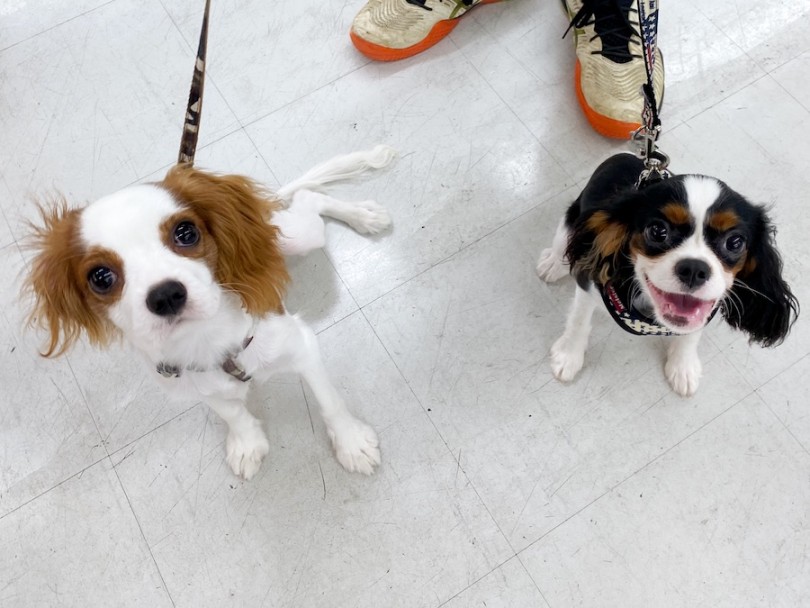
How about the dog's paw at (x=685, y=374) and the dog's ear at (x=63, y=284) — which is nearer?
the dog's ear at (x=63, y=284)

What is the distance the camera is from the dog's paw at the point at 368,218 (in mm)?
1847

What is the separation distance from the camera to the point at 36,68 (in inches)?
87.0

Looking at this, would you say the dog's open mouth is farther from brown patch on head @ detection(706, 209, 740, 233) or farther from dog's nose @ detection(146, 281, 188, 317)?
dog's nose @ detection(146, 281, 188, 317)

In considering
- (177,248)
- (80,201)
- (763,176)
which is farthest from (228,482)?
(763,176)

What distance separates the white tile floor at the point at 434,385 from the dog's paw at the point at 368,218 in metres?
0.04

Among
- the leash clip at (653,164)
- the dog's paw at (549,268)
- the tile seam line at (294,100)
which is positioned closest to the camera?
the leash clip at (653,164)

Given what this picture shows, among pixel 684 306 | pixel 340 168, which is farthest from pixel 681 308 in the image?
pixel 340 168

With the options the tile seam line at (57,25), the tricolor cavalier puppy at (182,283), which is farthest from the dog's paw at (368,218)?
the tile seam line at (57,25)

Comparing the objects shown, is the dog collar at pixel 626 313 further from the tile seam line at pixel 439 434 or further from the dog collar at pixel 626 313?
the tile seam line at pixel 439 434

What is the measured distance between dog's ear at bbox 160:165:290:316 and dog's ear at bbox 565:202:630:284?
1.96ft

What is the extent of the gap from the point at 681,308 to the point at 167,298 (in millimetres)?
916

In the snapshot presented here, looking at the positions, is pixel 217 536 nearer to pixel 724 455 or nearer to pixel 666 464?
pixel 666 464

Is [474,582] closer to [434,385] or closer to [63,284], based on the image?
[434,385]

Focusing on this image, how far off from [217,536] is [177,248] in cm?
87
